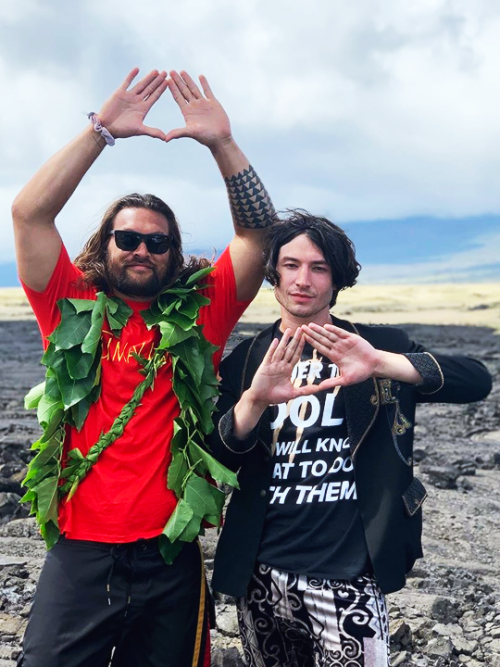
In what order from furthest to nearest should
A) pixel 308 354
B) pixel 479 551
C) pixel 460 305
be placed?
1. pixel 460 305
2. pixel 479 551
3. pixel 308 354

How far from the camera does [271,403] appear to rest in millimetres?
3617

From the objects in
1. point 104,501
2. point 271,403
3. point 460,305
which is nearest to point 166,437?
point 104,501

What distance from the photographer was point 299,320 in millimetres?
3869

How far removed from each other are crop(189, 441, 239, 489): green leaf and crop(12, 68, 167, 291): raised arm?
1.05m

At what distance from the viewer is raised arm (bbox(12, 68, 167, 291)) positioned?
4.16m

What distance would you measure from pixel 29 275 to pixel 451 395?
77.0 inches

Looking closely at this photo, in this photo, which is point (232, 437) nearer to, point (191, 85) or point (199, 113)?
point (199, 113)

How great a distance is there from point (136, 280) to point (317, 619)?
5.54 ft

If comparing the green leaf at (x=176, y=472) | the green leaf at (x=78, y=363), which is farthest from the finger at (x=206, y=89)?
the green leaf at (x=176, y=472)

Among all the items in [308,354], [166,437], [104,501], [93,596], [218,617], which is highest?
[308,354]

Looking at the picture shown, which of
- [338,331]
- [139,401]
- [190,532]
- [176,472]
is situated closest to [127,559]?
[190,532]

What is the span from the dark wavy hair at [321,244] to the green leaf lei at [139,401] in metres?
0.47

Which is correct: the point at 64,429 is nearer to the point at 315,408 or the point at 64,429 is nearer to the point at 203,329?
the point at 203,329

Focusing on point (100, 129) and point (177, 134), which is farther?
point (177, 134)
